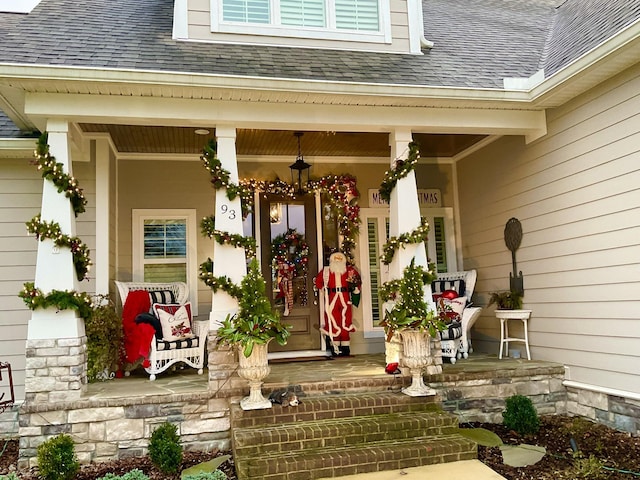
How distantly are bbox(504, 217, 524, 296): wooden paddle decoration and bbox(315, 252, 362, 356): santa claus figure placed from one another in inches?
73.1

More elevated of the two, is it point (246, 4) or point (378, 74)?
point (246, 4)

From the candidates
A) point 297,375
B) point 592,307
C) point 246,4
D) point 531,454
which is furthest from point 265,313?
point 246,4

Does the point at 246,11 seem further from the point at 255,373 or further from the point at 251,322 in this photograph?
the point at 255,373

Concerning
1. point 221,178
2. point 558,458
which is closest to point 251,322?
point 221,178

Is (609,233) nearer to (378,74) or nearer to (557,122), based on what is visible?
(557,122)

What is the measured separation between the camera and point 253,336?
4.25 m

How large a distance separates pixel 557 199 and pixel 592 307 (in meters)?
1.17

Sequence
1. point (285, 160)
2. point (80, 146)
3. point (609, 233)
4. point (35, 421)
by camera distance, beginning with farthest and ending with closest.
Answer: point (285, 160) < point (80, 146) < point (609, 233) < point (35, 421)

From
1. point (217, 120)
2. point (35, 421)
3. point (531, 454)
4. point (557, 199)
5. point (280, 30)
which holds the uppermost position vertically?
point (280, 30)

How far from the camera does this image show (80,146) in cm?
543

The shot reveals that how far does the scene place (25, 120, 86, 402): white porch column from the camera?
14.1 feet

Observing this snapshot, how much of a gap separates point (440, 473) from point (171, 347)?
9.87ft

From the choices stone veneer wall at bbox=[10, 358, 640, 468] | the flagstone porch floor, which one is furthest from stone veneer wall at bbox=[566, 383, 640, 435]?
the flagstone porch floor

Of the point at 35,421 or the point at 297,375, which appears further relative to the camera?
the point at 297,375
